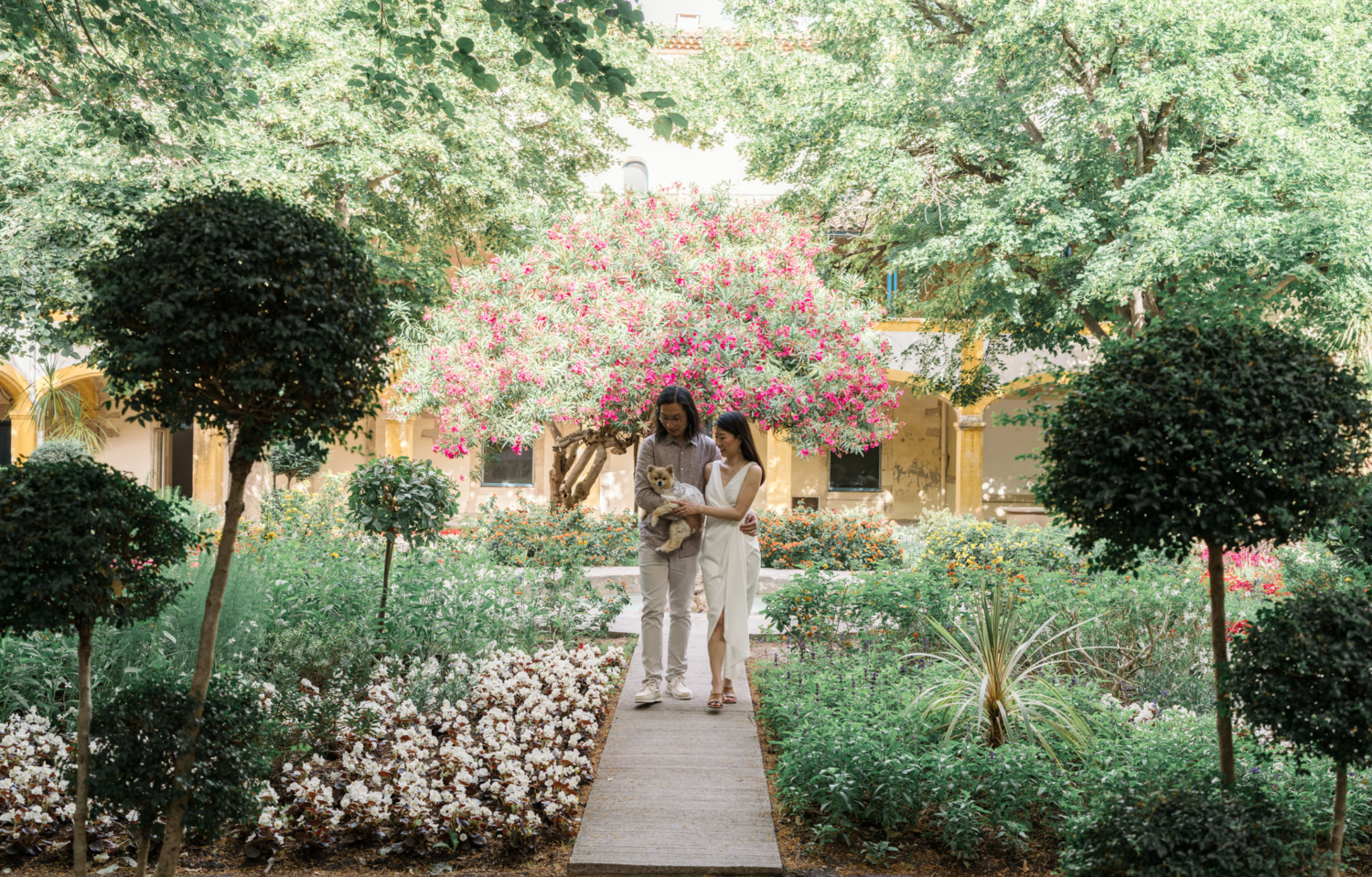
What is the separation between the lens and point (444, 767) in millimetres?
3773

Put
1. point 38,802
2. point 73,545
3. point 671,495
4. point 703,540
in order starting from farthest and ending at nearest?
point 703,540, point 671,495, point 38,802, point 73,545

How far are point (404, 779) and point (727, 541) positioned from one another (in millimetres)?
2060

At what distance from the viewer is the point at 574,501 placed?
1238cm

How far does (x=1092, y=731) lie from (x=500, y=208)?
34.4 ft

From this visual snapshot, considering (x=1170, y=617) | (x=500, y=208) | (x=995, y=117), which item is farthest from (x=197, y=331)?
(x=995, y=117)

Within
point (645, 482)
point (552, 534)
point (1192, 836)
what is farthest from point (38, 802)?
point (552, 534)

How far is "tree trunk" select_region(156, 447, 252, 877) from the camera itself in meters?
2.66

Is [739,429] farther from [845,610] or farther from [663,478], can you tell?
[845,610]

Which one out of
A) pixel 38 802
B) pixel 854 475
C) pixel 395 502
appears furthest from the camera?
pixel 854 475

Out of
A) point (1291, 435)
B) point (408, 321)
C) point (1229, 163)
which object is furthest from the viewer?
point (408, 321)

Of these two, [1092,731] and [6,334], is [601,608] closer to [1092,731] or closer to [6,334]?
[1092,731]

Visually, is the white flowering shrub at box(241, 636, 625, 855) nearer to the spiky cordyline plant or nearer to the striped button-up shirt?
the striped button-up shirt

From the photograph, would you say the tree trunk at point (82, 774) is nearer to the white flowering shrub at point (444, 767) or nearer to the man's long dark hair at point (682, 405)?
the white flowering shrub at point (444, 767)

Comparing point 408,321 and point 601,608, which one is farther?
point 408,321
